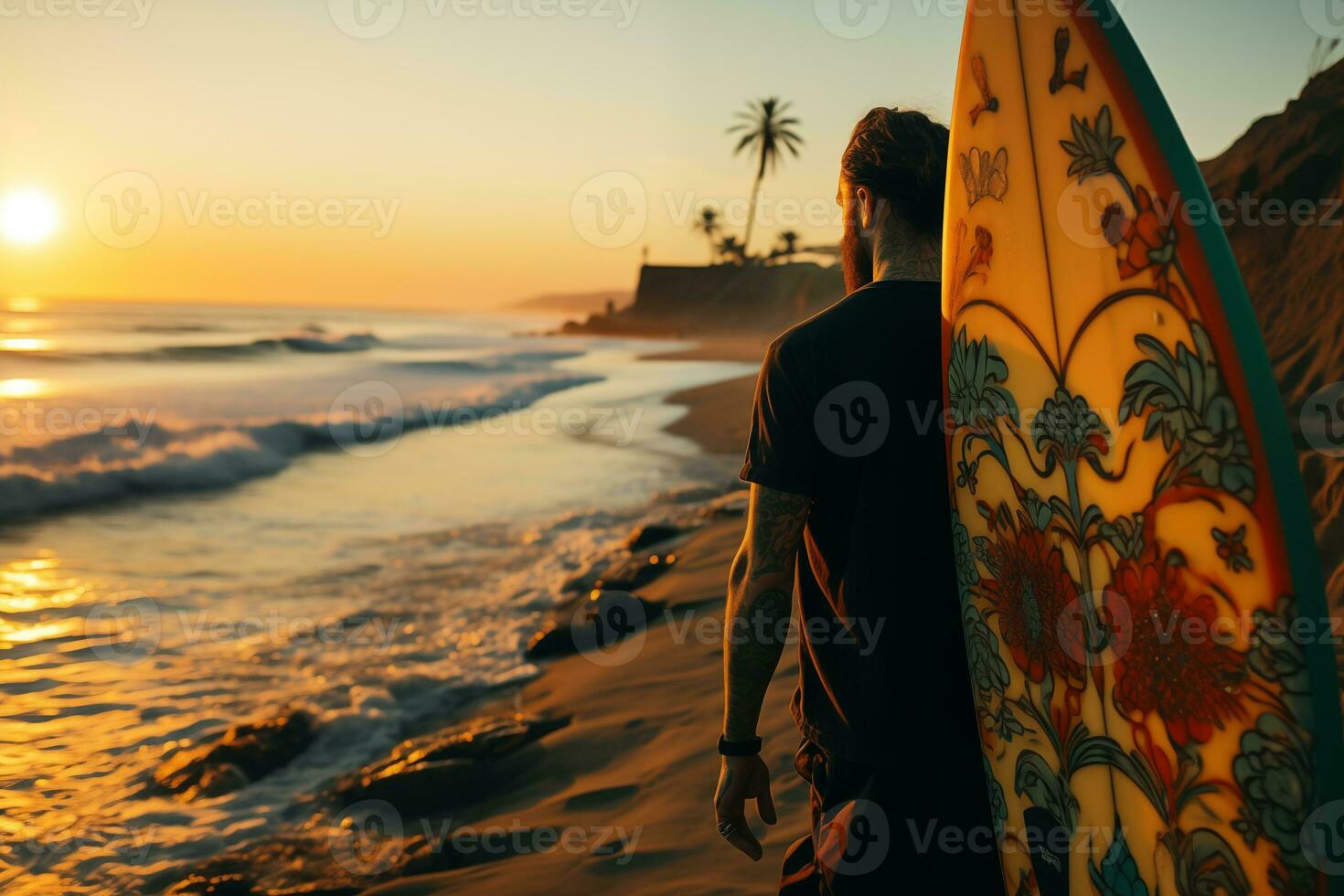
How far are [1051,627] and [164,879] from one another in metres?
3.39

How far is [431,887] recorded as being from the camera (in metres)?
3.24

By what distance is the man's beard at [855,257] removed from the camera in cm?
202

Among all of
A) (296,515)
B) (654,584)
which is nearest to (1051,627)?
(654,584)

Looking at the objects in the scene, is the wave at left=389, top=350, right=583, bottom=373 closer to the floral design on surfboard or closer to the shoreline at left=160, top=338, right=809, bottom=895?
the shoreline at left=160, top=338, right=809, bottom=895

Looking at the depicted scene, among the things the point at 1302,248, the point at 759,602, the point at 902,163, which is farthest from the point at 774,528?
the point at 1302,248

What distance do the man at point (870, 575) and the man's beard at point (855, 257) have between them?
11 mm

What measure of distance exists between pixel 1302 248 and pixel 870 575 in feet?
14.9

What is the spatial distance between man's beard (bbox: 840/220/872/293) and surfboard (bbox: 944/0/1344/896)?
167 mm

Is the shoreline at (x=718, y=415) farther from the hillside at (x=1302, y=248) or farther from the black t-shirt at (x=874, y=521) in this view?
the black t-shirt at (x=874, y=521)

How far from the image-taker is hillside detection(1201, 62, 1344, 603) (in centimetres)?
438

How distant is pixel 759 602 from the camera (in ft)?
6.31

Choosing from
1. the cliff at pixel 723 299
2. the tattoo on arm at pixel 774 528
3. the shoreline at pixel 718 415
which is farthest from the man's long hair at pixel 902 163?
the cliff at pixel 723 299

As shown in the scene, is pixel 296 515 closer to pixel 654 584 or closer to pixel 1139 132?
pixel 654 584

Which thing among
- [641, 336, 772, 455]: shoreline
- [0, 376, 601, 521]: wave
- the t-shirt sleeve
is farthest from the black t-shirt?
[0, 376, 601, 521]: wave
